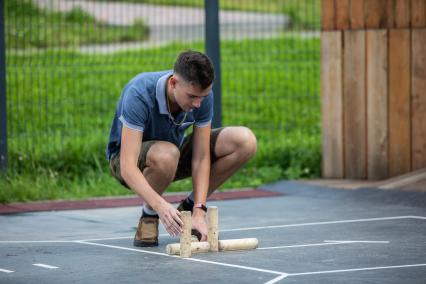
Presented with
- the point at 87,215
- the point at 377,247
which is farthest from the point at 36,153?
the point at 377,247

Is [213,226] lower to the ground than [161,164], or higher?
lower

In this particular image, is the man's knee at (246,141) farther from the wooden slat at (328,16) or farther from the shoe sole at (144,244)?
the wooden slat at (328,16)

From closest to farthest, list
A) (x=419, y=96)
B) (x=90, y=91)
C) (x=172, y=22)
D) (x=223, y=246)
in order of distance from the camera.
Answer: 1. (x=223, y=246)
2. (x=419, y=96)
3. (x=90, y=91)
4. (x=172, y=22)

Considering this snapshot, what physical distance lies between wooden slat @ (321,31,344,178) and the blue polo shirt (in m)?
3.34

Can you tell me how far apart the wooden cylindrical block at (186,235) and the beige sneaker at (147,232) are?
0.52 m

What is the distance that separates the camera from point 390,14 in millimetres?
9625

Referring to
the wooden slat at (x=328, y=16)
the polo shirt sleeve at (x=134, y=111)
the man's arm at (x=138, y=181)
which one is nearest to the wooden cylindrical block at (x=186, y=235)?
the man's arm at (x=138, y=181)

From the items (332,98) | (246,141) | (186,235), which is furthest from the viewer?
(332,98)

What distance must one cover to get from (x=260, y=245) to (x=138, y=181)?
0.97 m

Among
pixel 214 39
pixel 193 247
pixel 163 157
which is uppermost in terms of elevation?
pixel 214 39

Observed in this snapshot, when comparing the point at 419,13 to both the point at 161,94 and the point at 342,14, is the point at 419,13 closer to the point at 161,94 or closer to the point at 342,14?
the point at 342,14

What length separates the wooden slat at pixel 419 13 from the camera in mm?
9500

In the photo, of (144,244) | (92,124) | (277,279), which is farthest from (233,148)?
(92,124)

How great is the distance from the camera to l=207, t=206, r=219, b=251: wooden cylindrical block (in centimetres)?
614
